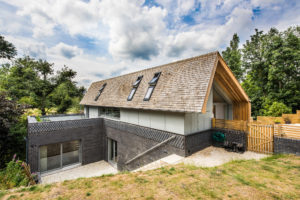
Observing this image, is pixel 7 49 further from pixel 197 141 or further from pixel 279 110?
pixel 279 110

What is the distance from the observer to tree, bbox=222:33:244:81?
3152cm

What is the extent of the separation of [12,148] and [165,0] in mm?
15842

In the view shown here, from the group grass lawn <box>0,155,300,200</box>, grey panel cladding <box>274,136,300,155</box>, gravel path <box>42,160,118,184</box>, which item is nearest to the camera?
grass lawn <box>0,155,300,200</box>

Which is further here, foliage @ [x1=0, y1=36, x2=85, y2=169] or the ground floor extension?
foliage @ [x1=0, y1=36, x2=85, y2=169]

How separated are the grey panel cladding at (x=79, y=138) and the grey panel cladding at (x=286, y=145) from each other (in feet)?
42.1

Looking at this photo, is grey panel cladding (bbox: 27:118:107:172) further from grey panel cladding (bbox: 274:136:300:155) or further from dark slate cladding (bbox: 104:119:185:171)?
grey panel cladding (bbox: 274:136:300:155)

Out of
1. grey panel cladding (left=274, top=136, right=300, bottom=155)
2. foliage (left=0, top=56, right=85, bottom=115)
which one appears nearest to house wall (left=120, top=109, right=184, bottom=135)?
grey panel cladding (left=274, top=136, right=300, bottom=155)

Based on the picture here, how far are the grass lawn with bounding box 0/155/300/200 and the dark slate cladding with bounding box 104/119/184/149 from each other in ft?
6.34

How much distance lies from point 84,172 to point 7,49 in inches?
921

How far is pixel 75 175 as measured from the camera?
1018 centimetres

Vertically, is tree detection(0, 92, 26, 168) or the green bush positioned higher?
tree detection(0, 92, 26, 168)

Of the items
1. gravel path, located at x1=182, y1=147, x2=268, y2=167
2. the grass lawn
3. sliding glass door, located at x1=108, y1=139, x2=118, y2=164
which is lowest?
sliding glass door, located at x1=108, y1=139, x2=118, y2=164

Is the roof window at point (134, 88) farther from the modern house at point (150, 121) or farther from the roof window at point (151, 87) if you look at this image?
the roof window at point (151, 87)

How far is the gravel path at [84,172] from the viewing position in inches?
384
